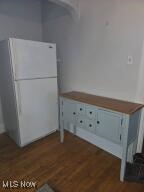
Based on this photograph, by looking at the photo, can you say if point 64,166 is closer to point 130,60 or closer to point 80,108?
point 80,108

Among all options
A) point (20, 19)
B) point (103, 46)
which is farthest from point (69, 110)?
point (20, 19)

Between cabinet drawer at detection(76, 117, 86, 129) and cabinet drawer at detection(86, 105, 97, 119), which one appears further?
cabinet drawer at detection(76, 117, 86, 129)

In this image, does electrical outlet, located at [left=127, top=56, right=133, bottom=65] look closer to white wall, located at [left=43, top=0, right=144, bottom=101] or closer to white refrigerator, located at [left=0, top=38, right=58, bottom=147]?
white wall, located at [left=43, top=0, right=144, bottom=101]

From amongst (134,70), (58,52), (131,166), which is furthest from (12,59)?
(131,166)

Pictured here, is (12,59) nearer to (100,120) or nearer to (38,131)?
(38,131)

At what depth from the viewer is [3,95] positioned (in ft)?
8.24

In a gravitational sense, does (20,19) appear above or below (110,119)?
above

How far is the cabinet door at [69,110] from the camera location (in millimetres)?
2167

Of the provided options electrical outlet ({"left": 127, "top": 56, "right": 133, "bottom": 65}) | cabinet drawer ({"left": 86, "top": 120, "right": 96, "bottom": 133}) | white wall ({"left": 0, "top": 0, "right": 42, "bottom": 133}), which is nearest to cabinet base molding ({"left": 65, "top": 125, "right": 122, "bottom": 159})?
cabinet drawer ({"left": 86, "top": 120, "right": 96, "bottom": 133})

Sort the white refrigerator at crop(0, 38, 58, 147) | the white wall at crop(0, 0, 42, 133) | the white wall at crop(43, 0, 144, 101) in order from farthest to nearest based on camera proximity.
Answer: the white wall at crop(0, 0, 42, 133) → the white refrigerator at crop(0, 38, 58, 147) → the white wall at crop(43, 0, 144, 101)

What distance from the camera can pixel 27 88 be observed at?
7.26ft

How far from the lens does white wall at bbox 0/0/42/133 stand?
2.56 meters

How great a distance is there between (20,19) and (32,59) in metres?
1.16

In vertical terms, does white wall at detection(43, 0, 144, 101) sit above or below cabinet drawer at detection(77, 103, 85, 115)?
above
